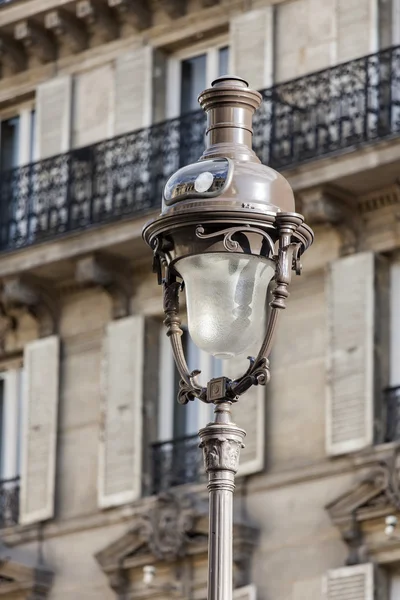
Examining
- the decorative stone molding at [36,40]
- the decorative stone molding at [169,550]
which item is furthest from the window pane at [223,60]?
the decorative stone molding at [169,550]

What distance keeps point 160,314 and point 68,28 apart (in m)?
3.98

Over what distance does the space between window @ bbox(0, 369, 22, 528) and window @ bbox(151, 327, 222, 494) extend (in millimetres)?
2170

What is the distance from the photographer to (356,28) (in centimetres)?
2520

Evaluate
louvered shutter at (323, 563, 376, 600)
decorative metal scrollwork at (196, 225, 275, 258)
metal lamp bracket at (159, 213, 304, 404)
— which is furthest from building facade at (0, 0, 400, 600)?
decorative metal scrollwork at (196, 225, 275, 258)

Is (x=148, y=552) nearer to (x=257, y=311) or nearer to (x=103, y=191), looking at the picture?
(x=103, y=191)

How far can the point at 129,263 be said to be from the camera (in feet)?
87.7

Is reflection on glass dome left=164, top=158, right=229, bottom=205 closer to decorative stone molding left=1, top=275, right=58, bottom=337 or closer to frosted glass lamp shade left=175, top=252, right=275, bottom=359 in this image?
frosted glass lamp shade left=175, top=252, right=275, bottom=359

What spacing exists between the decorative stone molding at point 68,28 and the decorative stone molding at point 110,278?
311cm

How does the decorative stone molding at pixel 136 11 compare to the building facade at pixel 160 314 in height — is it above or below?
above

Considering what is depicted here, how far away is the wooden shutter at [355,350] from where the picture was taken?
23.7m

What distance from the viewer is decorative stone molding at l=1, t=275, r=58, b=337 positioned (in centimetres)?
2736

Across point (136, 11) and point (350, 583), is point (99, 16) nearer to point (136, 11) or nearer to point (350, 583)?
point (136, 11)

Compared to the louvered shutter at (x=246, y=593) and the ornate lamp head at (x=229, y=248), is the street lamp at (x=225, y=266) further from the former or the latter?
the louvered shutter at (x=246, y=593)

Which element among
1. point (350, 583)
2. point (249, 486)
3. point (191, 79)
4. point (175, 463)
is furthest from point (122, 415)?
point (191, 79)
